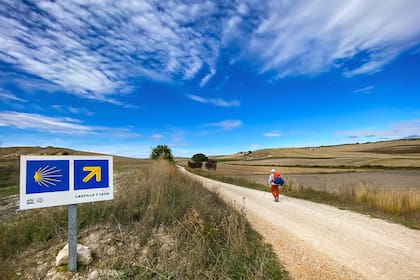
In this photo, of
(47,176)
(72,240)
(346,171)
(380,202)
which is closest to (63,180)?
(47,176)

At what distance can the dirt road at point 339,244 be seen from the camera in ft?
13.8

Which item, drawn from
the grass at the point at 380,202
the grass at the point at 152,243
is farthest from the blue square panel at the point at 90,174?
the grass at the point at 380,202

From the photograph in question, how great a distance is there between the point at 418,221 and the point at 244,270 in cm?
764

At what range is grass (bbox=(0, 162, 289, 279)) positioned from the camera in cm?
345

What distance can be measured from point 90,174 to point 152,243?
5.83 ft

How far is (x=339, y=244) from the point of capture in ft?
17.9

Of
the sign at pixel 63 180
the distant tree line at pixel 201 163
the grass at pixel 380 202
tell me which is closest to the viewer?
the sign at pixel 63 180

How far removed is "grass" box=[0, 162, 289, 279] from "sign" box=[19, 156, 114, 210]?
3.44 ft

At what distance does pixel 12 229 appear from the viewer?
14.0 ft

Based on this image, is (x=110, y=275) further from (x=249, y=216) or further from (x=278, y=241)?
(x=249, y=216)

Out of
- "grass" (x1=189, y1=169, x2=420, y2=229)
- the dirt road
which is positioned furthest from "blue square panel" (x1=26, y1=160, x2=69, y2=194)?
"grass" (x1=189, y1=169, x2=420, y2=229)

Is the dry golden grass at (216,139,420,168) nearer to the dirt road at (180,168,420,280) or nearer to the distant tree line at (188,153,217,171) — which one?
the distant tree line at (188,153,217,171)

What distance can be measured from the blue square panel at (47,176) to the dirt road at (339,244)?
14.1 feet

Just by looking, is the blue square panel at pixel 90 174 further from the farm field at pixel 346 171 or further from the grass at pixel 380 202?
the farm field at pixel 346 171
